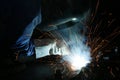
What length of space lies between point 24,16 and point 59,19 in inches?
123

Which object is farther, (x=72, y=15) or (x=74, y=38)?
(x=74, y=38)

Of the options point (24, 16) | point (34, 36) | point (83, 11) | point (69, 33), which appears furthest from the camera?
point (69, 33)

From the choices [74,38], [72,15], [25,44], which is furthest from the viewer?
[74,38]

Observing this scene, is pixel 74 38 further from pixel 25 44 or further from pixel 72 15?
pixel 25 44

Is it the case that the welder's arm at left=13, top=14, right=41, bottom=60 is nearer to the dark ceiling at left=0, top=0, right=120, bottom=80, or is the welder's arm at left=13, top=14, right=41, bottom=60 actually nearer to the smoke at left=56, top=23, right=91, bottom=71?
the dark ceiling at left=0, top=0, right=120, bottom=80

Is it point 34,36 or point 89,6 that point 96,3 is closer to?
point 89,6

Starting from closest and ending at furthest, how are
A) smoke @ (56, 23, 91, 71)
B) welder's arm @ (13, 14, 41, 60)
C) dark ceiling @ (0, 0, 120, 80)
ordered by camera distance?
dark ceiling @ (0, 0, 120, 80) → welder's arm @ (13, 14, 41, 60) → smoke @ (56, 23, 91, 71)

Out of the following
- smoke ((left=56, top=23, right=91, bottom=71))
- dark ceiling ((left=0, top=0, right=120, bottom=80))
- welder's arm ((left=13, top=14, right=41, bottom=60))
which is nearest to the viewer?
dark ceiling ((left=0, top=0, right=120, bottom=80))

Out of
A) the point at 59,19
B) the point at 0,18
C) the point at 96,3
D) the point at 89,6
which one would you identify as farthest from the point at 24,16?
the point at 96,3

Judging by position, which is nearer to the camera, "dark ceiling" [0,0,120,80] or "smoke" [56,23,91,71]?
"dark ceiling" [0,0,120,80]

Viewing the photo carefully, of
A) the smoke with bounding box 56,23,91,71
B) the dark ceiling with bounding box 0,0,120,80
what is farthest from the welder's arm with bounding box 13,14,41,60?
the smoke with bounding box 56,23,91,71

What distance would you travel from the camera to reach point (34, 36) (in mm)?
7633

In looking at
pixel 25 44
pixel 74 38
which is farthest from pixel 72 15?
pixel 25 44

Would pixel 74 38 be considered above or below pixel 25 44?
above
